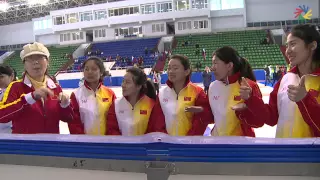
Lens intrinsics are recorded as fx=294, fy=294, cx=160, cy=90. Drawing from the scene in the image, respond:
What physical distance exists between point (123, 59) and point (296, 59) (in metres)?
24.2

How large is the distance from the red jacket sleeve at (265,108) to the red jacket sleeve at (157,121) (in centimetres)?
63

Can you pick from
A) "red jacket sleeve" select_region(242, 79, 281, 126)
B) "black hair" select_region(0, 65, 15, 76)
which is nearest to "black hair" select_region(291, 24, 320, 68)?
"red jacket sleeve" select_region(242, 79, 281, 126)

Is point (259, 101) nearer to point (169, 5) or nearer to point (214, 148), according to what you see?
point (214, 148)

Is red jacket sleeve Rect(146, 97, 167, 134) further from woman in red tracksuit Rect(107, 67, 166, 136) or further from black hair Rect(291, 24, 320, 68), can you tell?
black hair Rect(291, 24, 320, 68)

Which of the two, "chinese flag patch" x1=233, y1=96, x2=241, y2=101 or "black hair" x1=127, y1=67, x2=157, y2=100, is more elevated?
"black hair" x1=127, y1=67, x2=157, y2=100

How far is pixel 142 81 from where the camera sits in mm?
2324

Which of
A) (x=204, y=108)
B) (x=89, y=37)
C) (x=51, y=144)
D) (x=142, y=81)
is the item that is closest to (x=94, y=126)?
(x=142, y=81)

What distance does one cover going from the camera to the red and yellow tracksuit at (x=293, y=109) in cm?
150

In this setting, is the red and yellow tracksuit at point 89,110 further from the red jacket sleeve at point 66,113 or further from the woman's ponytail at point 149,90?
the woman's ponytail at point 149,90

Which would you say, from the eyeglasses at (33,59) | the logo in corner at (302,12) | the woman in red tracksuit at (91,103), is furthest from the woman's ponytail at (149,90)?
the logo in corner at (302,12)

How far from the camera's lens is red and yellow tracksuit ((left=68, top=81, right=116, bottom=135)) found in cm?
220

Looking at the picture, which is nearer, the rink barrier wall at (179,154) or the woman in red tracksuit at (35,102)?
the rink barrier wall at (179,154)

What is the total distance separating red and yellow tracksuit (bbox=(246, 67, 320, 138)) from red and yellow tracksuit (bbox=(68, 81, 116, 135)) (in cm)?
107

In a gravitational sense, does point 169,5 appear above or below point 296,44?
above
